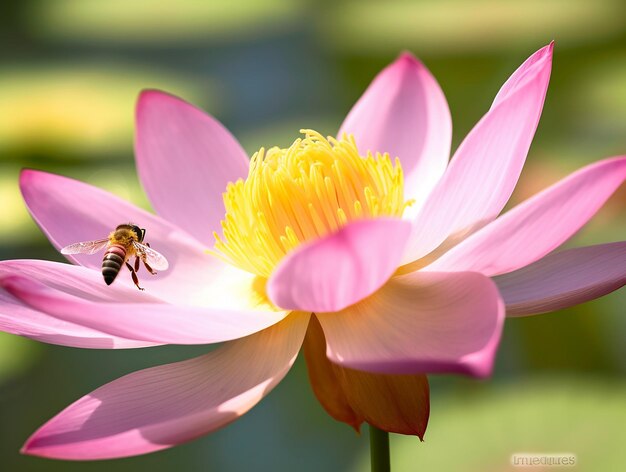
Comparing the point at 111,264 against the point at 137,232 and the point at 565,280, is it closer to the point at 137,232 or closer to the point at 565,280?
the point at 137,232

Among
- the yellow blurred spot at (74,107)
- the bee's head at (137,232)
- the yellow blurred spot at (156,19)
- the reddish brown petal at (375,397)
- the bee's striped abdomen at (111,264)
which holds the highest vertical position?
the yellow blurred spot at (156,19)

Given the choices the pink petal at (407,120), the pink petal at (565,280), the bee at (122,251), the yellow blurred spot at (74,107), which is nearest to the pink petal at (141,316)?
the bee at (122,251)

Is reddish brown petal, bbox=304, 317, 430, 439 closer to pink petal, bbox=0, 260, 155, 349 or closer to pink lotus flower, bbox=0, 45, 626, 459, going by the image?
pink lotus flower, bbox=0, 45, 626, 459

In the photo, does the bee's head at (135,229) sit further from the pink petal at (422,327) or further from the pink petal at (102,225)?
the pink petal at (422,327)

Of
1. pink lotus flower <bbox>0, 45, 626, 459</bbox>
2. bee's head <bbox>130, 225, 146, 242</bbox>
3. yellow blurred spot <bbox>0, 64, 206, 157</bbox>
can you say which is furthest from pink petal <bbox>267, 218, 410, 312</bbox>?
yellow blurred spot <bbox>0, 64, 206, 157</bbox>

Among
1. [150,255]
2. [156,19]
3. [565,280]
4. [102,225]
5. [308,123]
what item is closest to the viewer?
[565,280]

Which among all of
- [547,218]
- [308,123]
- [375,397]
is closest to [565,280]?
[547,218]
